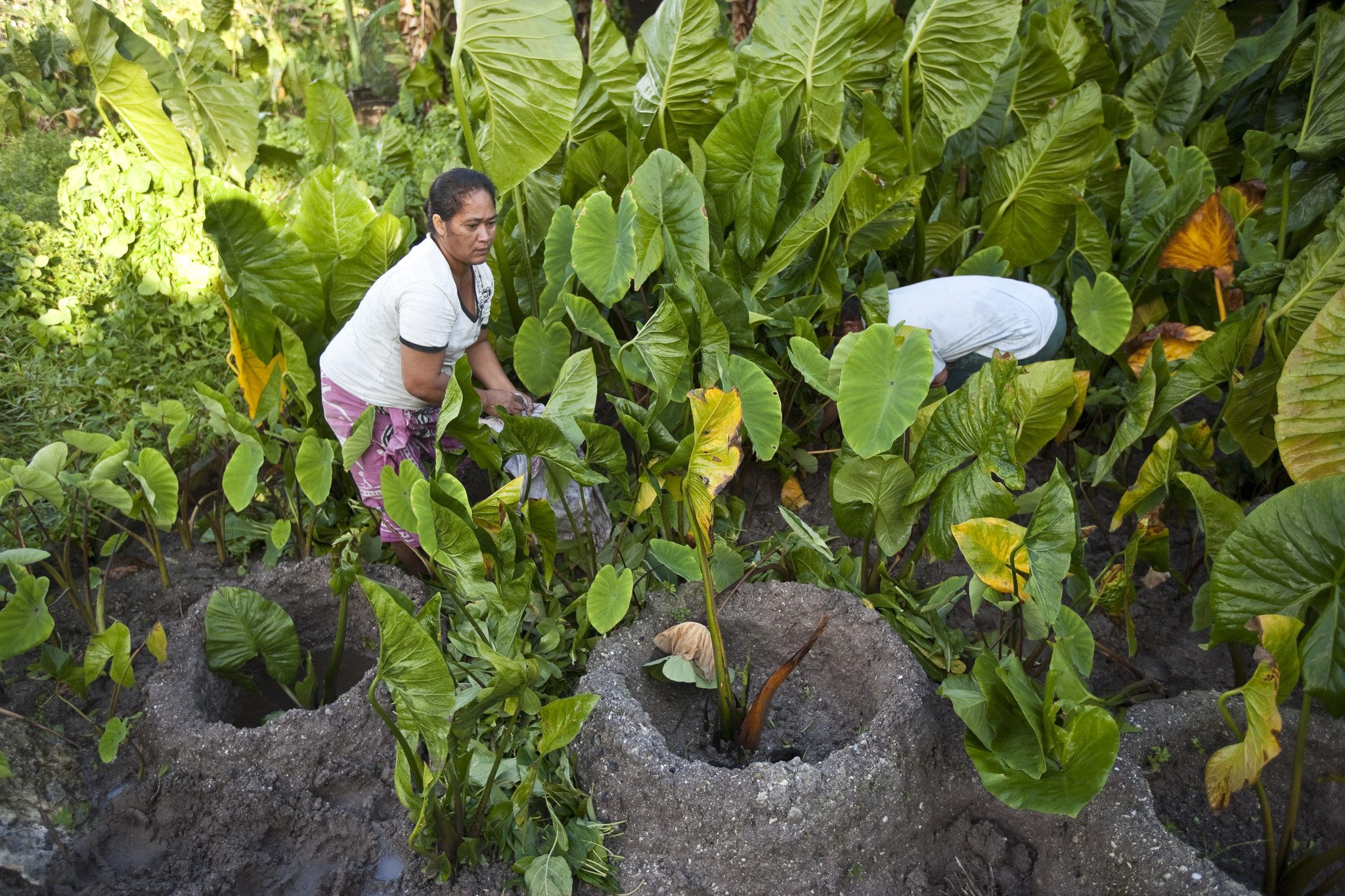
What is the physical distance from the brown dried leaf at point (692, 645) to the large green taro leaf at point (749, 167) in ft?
3.10

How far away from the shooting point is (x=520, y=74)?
7.40 feet

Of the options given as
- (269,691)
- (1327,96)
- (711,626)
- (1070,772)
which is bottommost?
(269,691)

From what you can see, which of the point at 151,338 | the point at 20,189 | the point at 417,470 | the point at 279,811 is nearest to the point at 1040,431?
the point at 417,470

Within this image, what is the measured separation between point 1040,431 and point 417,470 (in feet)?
4.03

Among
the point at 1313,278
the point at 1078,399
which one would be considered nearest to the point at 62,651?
the point at 1078,399

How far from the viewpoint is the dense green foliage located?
1655 mm

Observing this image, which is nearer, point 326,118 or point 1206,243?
point 1206,243

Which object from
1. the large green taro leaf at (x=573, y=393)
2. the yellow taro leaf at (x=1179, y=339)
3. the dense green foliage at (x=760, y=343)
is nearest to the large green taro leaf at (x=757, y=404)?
the dense green foliage at (x=760, y=343)

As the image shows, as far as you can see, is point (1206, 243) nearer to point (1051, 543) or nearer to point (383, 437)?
point (1051, 543)

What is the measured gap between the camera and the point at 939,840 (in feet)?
6.00

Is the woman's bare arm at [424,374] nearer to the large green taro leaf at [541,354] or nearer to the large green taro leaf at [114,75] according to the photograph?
the large green taro leaf at [541,354]

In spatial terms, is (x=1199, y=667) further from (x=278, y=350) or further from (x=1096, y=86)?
(x=278, y=350)

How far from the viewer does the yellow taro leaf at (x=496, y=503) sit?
1806 mm

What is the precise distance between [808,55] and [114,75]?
6.07ft
